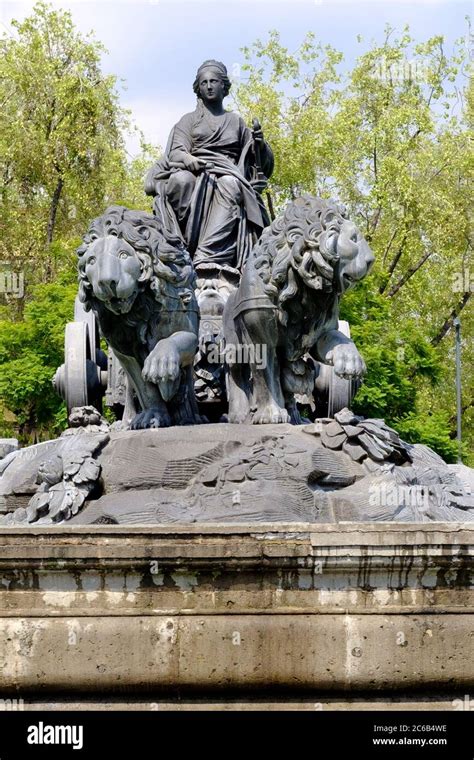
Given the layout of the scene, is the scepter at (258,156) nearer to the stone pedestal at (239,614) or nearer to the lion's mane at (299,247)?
the lion's mane at (299,247)

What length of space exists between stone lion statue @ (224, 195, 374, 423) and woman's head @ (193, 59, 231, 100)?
3.11 metres

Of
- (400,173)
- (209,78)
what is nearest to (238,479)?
(209,78)

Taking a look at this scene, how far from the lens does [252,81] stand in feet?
A: 111

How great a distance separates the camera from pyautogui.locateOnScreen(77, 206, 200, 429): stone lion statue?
10.3 meters

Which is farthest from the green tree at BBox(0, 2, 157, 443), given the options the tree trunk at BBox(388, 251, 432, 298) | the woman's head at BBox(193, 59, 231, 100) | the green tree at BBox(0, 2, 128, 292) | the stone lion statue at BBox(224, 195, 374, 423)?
the stone lion statue at BBox(224, 195, 374, 423)

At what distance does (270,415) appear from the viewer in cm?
1084

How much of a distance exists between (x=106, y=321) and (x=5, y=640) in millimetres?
3287

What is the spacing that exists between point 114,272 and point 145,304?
547mm

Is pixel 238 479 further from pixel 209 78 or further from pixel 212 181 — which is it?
pixel 209 78

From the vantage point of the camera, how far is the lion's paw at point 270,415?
10812 mm

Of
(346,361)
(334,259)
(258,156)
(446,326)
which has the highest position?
(258,156)

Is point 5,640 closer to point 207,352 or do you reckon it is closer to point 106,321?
point 106,321

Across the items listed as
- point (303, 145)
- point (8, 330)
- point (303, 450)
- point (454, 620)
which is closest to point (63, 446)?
point (303, 450)

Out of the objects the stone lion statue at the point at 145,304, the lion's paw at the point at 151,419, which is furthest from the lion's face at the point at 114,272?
the lion's paw at the point at 151,419
